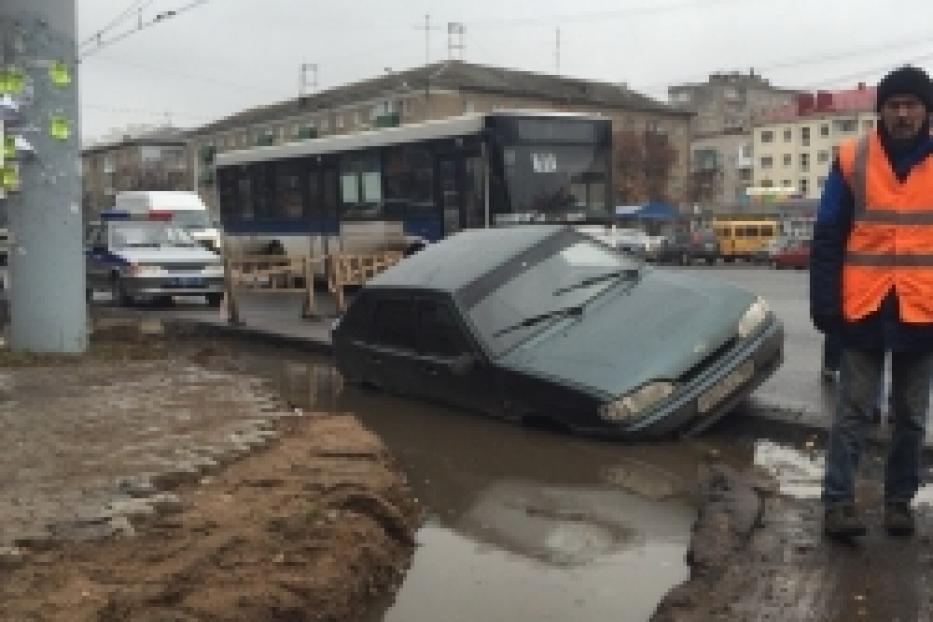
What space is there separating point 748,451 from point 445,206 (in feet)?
41.0

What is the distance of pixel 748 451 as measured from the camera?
677 cm

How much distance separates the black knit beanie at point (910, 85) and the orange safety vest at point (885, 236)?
0.65 feet

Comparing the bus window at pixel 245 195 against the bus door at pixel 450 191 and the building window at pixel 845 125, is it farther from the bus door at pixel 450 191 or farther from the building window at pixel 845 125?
the building window at pixel 845 125

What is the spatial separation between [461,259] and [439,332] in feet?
2.61

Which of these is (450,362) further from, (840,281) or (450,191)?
(450,191)

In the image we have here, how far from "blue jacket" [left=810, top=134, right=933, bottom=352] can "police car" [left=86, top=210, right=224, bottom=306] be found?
53.0 feet

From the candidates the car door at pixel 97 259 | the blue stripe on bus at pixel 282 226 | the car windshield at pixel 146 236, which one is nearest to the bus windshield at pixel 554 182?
the blue stripe on bus at pixel 282 226

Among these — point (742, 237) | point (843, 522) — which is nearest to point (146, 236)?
point (843, 522)

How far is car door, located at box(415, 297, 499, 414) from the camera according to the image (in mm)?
7480

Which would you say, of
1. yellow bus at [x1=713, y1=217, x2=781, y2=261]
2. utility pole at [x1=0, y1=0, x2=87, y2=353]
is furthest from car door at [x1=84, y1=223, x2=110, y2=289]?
yellow bus at [x1=713, y1=217, x2=781, y2=261]

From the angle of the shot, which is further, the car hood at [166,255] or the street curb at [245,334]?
the car hood at [166,255]

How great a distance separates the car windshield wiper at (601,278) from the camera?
7.96 m

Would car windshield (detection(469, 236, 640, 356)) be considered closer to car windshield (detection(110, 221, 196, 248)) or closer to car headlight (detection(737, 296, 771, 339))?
car headlight (detection(737, 296, 771, 339))

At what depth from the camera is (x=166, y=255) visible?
19.5 m
